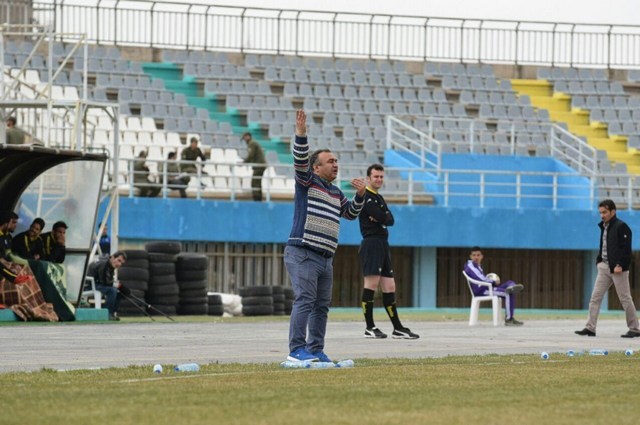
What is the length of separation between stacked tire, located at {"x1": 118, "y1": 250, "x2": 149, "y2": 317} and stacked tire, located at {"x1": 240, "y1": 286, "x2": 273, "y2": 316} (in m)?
3.06

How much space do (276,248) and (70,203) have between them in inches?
537

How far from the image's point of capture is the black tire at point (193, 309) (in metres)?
30.2

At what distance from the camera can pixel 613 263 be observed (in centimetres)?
2134

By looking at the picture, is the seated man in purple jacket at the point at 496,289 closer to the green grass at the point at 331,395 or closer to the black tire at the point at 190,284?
the black tire at the point at 190,284

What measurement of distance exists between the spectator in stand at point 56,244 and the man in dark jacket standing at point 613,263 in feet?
28.2

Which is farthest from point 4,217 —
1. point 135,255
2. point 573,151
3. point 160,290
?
point 573,151

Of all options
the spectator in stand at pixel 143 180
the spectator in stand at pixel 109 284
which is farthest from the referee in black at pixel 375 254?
the spectator in stand at pixel 143 180

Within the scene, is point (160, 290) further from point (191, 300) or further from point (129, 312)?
point (191, 300)

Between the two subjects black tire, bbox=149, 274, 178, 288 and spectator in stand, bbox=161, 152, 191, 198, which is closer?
black tire, bbox=149, 274, 178, 288

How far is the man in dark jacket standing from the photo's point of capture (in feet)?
70.0

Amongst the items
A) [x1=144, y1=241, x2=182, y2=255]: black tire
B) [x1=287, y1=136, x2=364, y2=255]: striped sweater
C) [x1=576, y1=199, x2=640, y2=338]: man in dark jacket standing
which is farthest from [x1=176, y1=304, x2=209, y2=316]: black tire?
[x1=287, y1=136, x2=364, y2=255]: striped sweater

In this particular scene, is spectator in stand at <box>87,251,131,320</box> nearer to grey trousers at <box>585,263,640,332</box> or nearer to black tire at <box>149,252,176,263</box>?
black tire at <box>149,252,176,263</box>

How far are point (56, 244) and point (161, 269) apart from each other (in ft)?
14.6

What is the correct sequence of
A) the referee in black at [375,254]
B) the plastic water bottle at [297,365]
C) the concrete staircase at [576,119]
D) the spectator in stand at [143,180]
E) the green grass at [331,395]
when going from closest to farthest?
the green grass at [331,395]
the plastic water bottle at [297,365]
the referee in black at [375,254]
the spectator in stand at [143,180]
the concrete staircase at [576,119]
